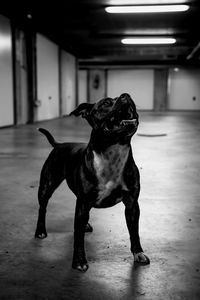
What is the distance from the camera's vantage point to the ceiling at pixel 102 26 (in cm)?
1118

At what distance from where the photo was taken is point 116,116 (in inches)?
77.3

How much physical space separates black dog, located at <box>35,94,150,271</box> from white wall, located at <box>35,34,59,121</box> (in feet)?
43.0

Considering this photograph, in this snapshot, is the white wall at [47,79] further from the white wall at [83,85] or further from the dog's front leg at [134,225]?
the dog's front leg at [134,225]

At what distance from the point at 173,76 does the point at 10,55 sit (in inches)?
704

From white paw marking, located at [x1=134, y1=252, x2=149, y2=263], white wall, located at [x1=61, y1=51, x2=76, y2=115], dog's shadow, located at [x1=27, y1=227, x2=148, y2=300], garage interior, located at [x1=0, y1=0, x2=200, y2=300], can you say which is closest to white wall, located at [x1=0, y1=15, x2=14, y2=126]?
garage interior, located at [x1=0, y1=0, x2=200, y2=300]

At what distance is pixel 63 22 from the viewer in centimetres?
1338

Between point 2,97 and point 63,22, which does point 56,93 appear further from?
point 2,97

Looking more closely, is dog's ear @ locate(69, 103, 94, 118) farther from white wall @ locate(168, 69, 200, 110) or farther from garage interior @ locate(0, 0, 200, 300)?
white wall @ locate(168, 69, 200, 110)

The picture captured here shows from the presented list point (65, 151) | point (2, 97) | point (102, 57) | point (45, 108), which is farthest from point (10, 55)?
point (102, 57)

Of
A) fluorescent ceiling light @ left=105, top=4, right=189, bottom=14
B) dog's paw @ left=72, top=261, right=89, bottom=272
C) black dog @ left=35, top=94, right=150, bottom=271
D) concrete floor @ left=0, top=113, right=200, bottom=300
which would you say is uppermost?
fluorescent ceiling light @ left=105, top=4, right=189, bottom=14

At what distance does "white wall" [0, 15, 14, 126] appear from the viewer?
1166cm

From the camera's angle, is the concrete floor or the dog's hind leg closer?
the concrete floor

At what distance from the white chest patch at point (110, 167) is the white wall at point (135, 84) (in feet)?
84.4

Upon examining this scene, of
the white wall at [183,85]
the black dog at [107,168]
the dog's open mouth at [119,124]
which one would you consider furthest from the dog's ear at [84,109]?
the white wall at [183,85]
